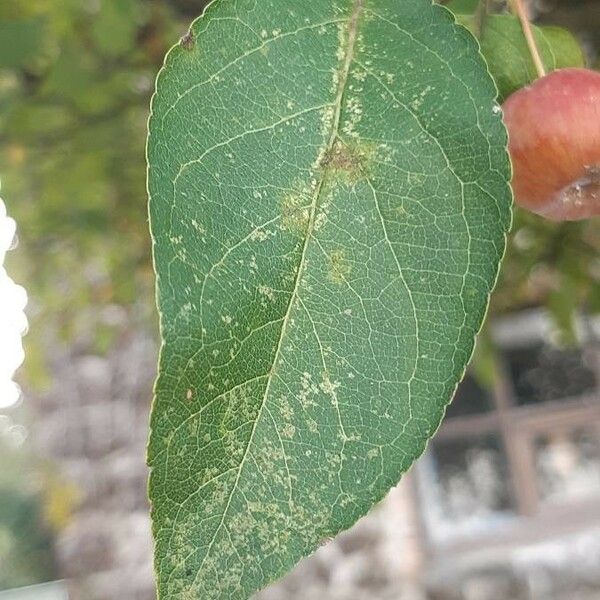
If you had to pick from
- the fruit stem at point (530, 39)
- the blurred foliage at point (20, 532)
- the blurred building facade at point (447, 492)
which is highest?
the blurred foliage at point (20, 532)

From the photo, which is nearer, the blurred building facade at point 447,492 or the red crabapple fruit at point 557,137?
the red crabapple fruit at point 557,137

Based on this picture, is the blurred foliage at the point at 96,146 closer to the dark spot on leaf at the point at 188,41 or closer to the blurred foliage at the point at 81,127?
the blurred foliage at the point at 81,127

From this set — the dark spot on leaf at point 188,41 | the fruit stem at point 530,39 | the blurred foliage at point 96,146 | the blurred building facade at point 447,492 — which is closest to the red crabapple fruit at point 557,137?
the fruit stem at point 530,39

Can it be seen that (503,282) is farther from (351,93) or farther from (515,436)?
(515,436)

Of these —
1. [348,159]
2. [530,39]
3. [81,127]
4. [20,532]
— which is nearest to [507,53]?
[530,39]

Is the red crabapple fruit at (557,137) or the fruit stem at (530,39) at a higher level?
the fruit stem at (530,39)

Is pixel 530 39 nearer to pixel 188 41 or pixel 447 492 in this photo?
pixel 188 41
